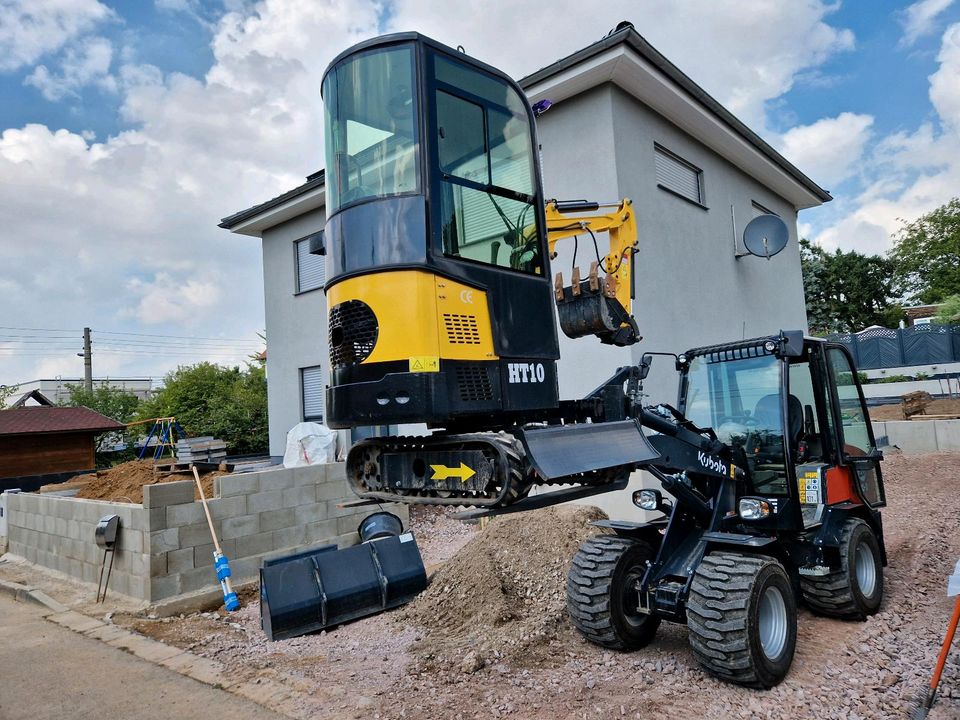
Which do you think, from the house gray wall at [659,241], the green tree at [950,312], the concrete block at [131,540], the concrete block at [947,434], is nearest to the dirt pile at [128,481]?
the concrete block at [131,540]

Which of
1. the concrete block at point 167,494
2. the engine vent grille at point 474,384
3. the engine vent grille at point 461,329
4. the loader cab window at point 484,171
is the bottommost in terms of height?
the concrete block at point 167,494

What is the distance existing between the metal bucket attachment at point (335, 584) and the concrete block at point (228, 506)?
1803 millimetres

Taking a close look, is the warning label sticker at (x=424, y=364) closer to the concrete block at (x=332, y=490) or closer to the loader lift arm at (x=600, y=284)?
the loader lift arm at (x=600, y=284)

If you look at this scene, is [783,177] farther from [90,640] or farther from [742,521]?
[90,640]

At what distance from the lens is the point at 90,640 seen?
20.2ft

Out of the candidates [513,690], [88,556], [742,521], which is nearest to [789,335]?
[742,521]

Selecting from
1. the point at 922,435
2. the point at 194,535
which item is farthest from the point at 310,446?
the point at 922,435

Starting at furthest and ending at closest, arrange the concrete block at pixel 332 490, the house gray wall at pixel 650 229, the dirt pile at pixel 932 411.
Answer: the dirt pile at pixel 932 411 < the house gray wall at pixel 650 229 < the concrete block at pixel 332 490

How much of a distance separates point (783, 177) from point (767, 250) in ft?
9.32

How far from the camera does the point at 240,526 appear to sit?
25.0 ft

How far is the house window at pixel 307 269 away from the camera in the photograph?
13.4 meters

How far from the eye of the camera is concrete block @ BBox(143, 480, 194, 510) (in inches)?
270

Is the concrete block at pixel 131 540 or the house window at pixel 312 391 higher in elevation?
the house window at pixel 312 391

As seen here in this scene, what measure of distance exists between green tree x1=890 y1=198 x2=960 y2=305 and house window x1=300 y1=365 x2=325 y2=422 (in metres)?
32.2
